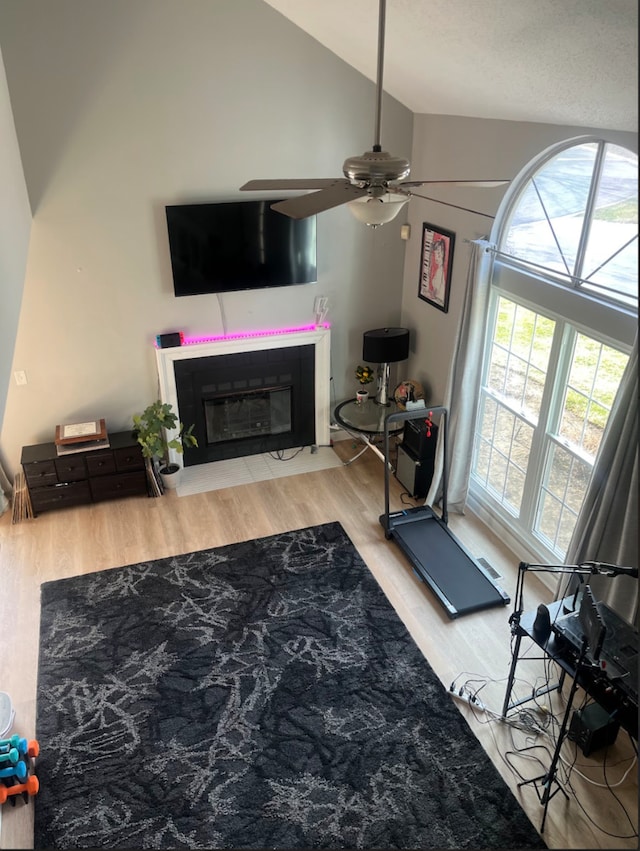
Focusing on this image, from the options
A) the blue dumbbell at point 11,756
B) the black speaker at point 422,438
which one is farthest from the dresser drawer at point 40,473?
the black speaker at point 422,438

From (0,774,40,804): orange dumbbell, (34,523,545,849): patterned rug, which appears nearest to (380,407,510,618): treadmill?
(34,523,545,849): patterned rug

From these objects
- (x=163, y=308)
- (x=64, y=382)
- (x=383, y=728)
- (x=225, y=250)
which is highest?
(x=225, y=250)

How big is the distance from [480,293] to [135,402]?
3.16 metres

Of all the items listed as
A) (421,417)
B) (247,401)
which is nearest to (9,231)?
(247,401)

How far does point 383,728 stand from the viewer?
3811mm

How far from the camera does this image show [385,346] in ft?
19.5

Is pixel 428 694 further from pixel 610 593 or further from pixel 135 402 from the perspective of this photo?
pixel 135 402

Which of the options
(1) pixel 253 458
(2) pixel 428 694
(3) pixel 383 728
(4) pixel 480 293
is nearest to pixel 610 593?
(2) pixel 428 694

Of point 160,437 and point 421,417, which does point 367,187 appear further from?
point 160,437

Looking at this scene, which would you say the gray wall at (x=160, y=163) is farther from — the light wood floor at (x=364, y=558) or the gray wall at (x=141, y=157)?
the light wood floor at (x=364, y=558)

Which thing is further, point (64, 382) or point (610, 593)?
point (64, 382)

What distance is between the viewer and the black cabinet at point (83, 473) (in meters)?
5.43

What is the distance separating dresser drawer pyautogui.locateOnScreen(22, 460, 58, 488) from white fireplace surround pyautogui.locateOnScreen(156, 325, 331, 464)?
1037 mm

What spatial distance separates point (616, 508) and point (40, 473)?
438cm
